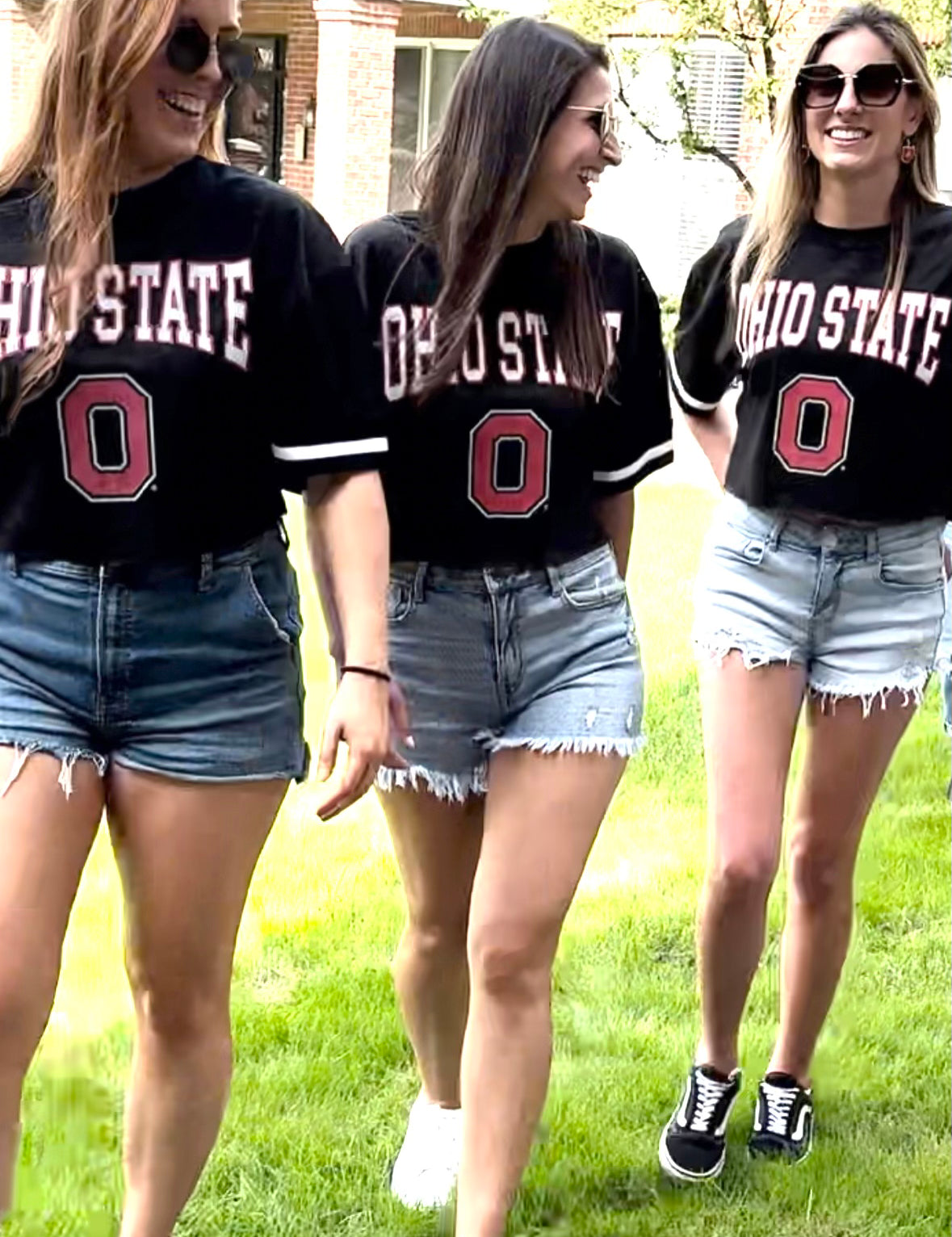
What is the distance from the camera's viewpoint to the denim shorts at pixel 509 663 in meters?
3.35

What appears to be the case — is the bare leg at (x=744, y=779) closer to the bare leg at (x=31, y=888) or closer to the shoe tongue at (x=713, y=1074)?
the shoe tongue at (x=713, y=1074)

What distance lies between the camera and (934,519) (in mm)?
3865

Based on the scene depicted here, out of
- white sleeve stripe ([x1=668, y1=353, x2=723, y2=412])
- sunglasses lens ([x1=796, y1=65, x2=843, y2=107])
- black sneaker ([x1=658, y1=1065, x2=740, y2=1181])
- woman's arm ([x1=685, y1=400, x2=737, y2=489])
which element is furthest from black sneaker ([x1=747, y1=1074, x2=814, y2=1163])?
sunglasses lens ([x1=796, y1=65, x2=843, y2=107])

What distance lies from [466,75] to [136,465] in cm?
102

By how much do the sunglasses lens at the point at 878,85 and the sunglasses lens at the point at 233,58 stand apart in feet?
4.39

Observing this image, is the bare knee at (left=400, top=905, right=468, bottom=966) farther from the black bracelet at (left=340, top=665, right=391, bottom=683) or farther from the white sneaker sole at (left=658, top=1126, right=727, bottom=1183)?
the black bracelet at (left=340, top=665, right=391, bottom=683)

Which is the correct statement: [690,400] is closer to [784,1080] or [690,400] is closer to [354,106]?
[784,1080]

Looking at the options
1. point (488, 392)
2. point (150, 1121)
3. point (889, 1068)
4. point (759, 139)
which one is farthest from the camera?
point (759, 139)

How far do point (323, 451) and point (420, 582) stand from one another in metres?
0.48

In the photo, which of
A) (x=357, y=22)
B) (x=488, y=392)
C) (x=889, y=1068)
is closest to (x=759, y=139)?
(x=357, y=22)

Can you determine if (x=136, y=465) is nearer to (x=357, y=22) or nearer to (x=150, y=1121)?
(x=150, y=1121)

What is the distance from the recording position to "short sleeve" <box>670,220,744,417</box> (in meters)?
4.10

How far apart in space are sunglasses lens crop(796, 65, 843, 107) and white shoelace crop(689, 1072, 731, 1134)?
1.93 m

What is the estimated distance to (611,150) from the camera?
3.40 meters
